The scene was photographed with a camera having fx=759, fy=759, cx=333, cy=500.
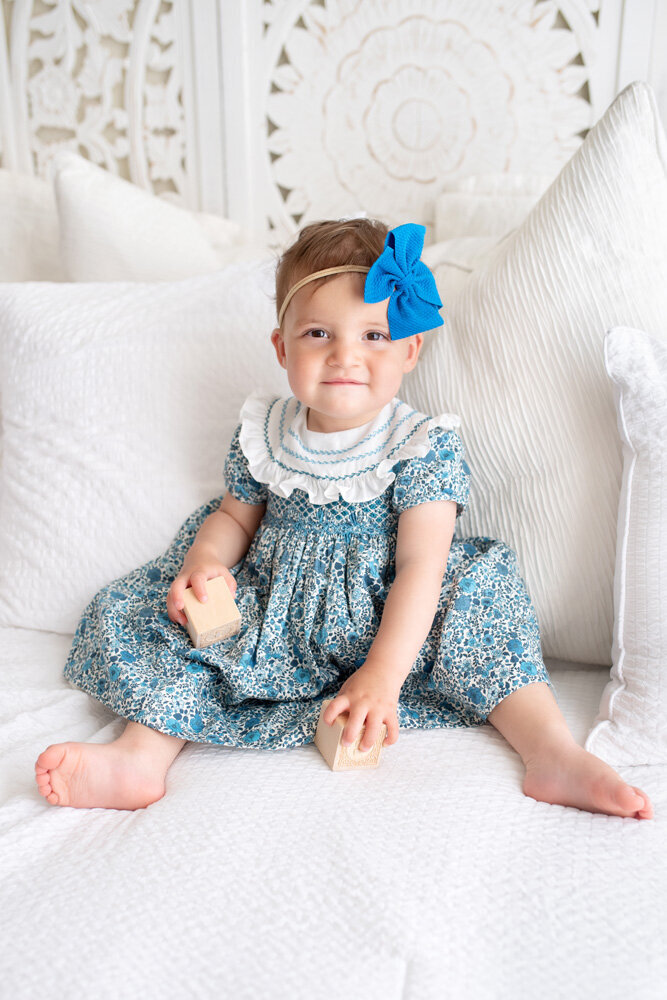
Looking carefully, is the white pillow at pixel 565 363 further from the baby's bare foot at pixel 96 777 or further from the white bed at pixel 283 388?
the baby's bare foot at pixel 96 777

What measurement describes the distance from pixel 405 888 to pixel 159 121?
5.24 ft

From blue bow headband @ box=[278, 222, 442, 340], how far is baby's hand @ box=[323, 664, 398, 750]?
41 cm

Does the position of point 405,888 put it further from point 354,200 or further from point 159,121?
point 159,121

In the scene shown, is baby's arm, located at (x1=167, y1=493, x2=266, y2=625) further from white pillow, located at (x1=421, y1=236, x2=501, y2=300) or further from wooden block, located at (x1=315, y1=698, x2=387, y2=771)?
white pillow, located at (x1=421, y1=236, x2=501, y2=300)

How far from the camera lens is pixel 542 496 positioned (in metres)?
1.00

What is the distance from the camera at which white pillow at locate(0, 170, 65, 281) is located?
1.59 metres

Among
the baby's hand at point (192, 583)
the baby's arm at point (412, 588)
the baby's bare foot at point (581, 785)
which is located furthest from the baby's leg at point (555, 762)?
the baby's hand at point (192, 583)

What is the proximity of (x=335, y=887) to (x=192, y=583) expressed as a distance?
433 millimetres

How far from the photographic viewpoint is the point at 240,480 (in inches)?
42.7

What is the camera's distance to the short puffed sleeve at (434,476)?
958 mm

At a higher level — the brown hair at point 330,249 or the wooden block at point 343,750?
the brown hair at point 330,249

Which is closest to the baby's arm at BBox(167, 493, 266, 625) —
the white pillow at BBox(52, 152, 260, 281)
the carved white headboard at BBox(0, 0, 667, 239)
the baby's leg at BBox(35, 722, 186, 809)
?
the baby's leg at BBox(35, 722, 186, 809)

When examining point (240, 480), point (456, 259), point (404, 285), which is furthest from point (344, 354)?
point (456, 259)

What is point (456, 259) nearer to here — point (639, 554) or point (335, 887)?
point (639, 554)
